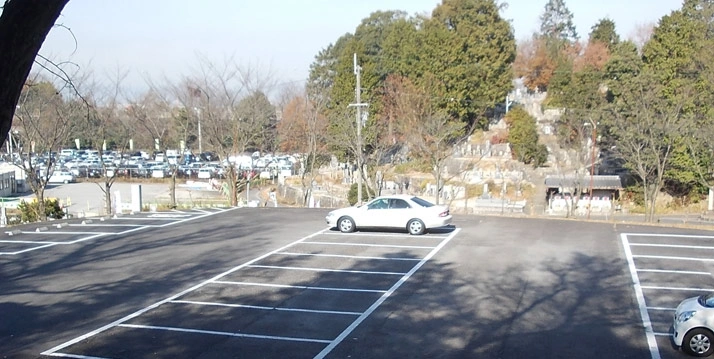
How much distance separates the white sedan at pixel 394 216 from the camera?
18578mm

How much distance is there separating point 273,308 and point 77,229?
12.4 meters

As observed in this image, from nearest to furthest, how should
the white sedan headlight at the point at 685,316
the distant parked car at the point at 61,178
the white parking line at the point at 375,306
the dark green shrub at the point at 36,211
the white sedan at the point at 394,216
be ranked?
the white sedan headlight at the point at 685,316 → the white parking line at the point at 375,306 → the white sedan at the point at 394,216 → the dark green shrub at the point at 36,211 → the distant parked car at the point at 61,178

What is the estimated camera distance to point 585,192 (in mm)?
39750

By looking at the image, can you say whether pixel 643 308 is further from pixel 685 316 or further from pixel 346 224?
pixel 346 224

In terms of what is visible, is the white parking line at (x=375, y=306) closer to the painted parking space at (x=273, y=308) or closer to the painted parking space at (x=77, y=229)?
the painted parking space at (x=273, y=308)

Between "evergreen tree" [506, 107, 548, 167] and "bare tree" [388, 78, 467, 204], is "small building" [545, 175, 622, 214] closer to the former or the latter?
"evergreen tree" [506, 107, 548, 167]

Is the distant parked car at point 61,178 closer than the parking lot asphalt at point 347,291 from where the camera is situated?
No

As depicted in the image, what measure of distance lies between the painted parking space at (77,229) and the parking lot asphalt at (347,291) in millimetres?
139

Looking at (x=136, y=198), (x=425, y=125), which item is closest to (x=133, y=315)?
(x=136, y=198)

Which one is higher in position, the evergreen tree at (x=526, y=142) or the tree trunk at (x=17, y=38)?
the evergreen tree at (x=526, y=142)

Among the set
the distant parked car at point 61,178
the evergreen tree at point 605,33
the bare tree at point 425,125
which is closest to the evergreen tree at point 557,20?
the evergreen tree at point 605,33

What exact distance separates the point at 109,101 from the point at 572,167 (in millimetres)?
29680

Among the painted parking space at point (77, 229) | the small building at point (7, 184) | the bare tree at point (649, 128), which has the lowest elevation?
the painted parking space at point (77, 229)

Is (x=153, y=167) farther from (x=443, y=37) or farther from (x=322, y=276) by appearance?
(x=322, y=276)
